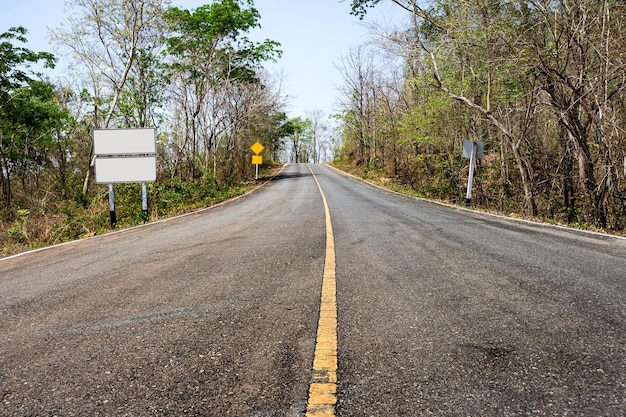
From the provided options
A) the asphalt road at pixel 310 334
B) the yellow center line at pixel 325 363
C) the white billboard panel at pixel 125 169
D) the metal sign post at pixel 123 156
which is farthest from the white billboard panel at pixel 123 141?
the yellow center line at pixel 325 363

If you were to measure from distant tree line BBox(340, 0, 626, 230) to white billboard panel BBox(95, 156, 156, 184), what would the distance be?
9.10 m

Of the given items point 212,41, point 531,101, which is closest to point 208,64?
point 212,41

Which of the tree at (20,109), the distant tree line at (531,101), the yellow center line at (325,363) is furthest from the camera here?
the tree at (20,109)

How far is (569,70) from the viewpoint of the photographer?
33.9 feet

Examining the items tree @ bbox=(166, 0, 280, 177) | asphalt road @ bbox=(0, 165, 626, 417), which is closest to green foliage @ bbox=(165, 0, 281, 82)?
tree @ bbox=(166, 0, 280, 177)

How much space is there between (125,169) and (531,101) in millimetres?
12157

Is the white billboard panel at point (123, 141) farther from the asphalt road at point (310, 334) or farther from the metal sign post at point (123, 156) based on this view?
the asphalt road at point (310, 334)

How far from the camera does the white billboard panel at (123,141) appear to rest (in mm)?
9461

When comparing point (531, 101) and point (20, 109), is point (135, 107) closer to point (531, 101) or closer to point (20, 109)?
point (20, 109)

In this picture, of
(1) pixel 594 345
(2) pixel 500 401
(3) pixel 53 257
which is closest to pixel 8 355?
(2) pixel 500 401

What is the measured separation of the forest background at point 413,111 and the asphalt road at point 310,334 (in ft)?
18.9

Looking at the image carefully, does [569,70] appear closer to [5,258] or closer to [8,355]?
[8,355]

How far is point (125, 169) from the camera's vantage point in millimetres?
9719

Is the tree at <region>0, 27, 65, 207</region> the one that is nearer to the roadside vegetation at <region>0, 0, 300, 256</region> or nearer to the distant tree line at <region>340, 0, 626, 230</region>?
the roadside vegetation at <region>0, 0, 300, 256</region>
